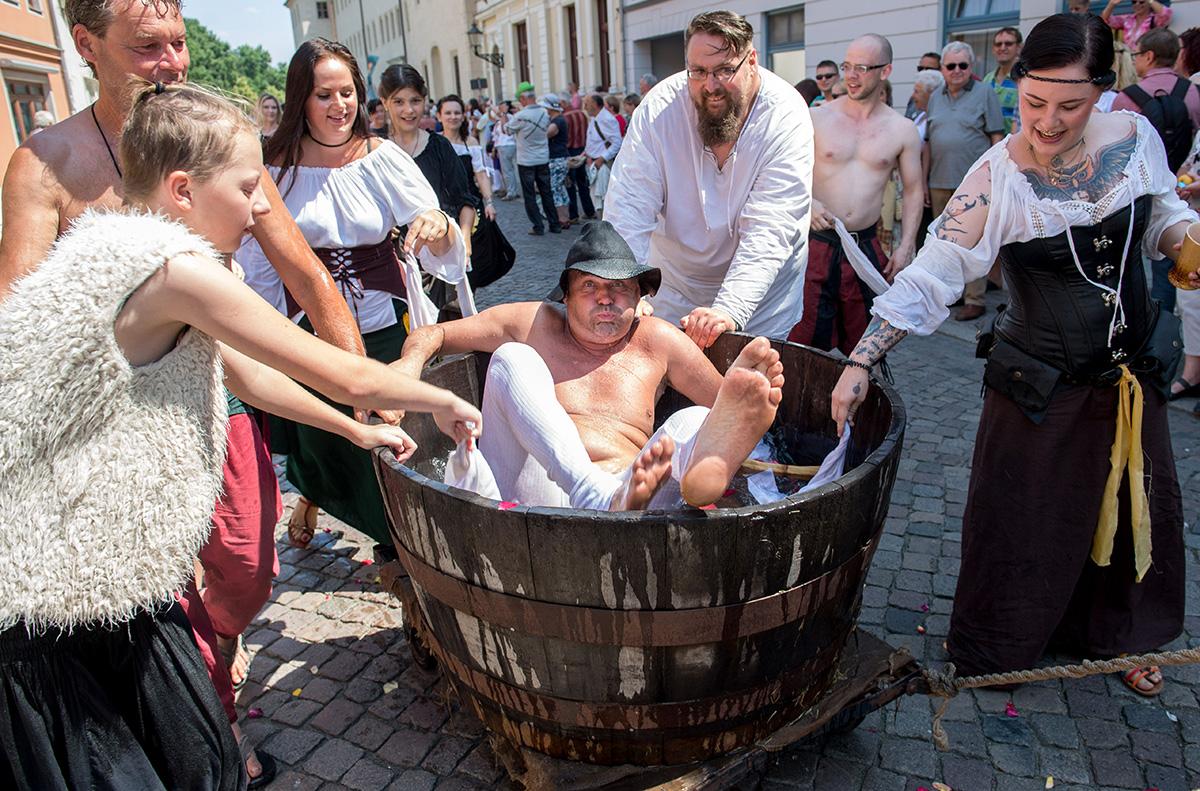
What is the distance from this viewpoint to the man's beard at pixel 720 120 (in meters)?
3.55

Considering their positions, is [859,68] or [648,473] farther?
[859,68]

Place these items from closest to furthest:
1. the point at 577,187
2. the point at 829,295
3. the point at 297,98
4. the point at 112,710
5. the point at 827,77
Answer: the point at 112,710, the point at 297,98, the point at 829,295, the point at 827,77, the point at 577,187

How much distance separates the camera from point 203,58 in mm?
81500

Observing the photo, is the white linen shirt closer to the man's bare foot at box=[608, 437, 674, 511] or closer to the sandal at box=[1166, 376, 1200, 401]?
the sandal at box=[1166, 376, 1200, 401]

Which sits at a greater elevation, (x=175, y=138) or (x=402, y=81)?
(x=402, y=81)

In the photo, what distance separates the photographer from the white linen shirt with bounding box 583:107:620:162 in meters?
13.7

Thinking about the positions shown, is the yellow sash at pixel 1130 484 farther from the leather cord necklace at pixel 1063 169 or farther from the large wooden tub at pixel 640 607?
the large wooden tub at pixel 640 607

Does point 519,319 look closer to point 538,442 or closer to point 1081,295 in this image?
point 538,442

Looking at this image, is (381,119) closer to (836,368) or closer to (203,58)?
(836,368)

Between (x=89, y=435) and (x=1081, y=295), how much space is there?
2763 millimetres

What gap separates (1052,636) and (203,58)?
305 feet

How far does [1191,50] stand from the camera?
5.77m

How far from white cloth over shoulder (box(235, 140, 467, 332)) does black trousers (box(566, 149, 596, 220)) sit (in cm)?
1100

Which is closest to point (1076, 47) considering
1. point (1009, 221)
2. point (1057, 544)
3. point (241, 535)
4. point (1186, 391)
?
point (1009, 221)
